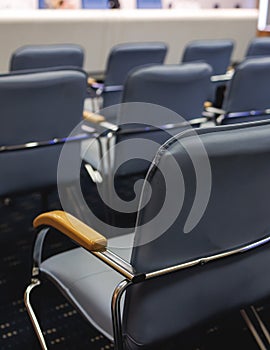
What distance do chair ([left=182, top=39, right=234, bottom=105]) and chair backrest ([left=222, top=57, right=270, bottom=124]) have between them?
1.18 m

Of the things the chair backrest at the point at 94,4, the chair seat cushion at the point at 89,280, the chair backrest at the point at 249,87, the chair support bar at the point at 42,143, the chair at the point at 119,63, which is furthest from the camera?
the chair backrest at the point at 94,4

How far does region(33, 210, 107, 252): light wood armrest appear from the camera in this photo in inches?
57.9

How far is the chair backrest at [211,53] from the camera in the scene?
417 cm

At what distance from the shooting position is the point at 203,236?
1.45 meters

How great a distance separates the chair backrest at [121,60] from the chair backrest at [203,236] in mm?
2335

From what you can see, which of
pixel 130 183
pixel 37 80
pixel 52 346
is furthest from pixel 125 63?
pixel 52 346

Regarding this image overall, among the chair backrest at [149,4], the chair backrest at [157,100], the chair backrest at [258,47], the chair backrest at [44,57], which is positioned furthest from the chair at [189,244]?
the chair backrest at [149,4]

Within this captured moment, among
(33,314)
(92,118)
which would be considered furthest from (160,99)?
(33,314)

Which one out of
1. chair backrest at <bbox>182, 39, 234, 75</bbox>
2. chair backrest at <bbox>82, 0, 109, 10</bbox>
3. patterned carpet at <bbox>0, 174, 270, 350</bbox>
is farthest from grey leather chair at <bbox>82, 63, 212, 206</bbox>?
chair backrest at <bbox>82, 0, 109, 10</bbox>

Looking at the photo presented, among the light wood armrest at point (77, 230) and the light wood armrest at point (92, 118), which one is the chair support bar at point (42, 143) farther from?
the light wood armrest at point (77, 230)

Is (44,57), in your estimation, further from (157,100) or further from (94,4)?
(94,4)

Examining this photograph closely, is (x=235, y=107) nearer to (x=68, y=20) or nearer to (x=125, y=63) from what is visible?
(x=125, y=63)

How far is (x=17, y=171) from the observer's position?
7.84 feet

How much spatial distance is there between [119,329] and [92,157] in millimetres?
1611
